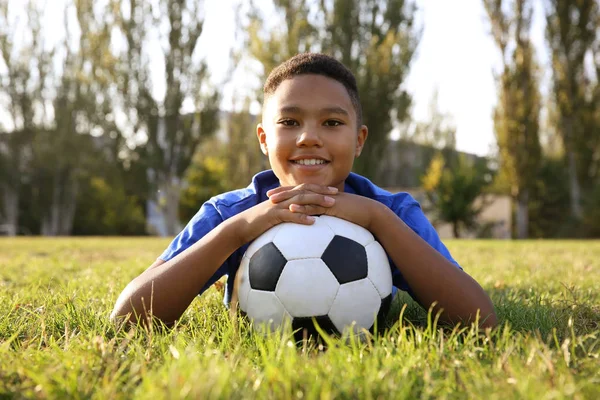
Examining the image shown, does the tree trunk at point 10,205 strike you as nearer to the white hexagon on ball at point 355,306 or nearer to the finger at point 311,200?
the finger at point 311,200

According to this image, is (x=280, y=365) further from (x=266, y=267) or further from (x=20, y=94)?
(x=20, y=94)

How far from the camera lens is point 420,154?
31312mm

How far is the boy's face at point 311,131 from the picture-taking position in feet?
7.02

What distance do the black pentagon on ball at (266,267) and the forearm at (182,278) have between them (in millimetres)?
123

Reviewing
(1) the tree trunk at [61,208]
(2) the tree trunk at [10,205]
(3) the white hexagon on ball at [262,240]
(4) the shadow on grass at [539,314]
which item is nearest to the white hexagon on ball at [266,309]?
(3) the white hexagon on ball at [262,240]

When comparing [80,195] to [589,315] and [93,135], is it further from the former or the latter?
[589,315]

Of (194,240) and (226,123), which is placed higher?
(226,123)

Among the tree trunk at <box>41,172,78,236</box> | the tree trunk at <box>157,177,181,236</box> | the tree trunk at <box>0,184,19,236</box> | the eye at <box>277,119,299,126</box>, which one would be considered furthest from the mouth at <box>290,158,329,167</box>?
the tree trunk at <box>0,184,19,236</box>

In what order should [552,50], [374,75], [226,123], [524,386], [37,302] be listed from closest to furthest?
1. [524,386]
2. [37,302]
3. [374,75]
4. [552,50]
5. [226,123]

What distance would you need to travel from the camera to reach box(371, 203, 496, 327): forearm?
6.45 feet

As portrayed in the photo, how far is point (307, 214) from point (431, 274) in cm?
51

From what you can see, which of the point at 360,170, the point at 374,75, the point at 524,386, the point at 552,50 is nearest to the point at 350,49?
the point at 374,75

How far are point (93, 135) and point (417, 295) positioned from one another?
23.4 metres

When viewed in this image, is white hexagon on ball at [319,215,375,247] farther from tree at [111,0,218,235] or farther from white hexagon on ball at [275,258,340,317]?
tree at [111,0,218,235]
